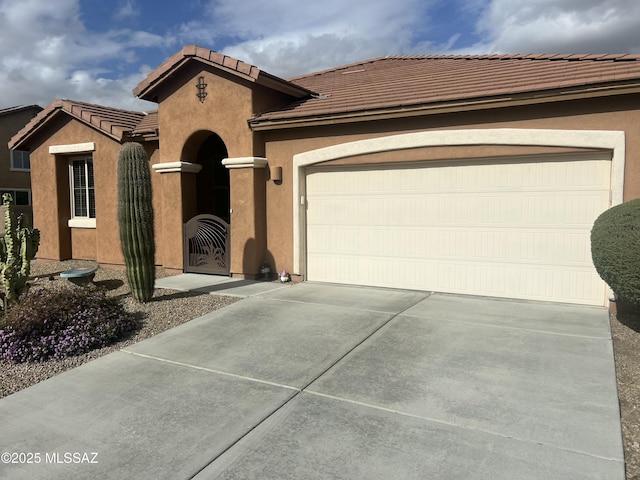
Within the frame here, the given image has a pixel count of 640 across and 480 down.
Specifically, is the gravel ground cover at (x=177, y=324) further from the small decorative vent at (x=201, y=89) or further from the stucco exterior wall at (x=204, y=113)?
the small decorative vent at (x=201, y=89)

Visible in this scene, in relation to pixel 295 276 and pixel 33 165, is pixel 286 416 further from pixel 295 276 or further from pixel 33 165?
pixel 33 165

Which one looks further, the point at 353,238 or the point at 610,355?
the point at 353,238

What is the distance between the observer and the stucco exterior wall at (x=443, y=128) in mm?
6812

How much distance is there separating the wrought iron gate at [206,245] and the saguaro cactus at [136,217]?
8.06 ft

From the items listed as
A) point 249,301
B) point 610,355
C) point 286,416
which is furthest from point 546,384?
point 249,301

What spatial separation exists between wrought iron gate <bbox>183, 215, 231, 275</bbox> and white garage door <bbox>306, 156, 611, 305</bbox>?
198 centimetres

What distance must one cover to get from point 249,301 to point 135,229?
2.25m

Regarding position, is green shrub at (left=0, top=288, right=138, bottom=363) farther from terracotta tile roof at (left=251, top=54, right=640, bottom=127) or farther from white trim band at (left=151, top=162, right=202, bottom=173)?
terracotta tile roof at (left=251, top=54, right=640, bottom=127)

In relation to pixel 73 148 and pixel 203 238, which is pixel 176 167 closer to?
pixel 203 238

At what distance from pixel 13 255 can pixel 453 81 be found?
8.30 m

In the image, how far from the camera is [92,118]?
11.8 meters

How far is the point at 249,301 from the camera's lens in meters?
7.92

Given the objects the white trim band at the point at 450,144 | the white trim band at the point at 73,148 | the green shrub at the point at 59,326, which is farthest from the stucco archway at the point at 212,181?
the green shrub at the point at 59,326

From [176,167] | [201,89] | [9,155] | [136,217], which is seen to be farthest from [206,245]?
[9,155]
